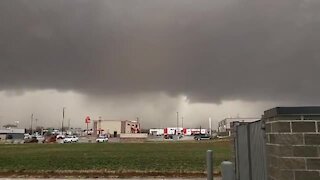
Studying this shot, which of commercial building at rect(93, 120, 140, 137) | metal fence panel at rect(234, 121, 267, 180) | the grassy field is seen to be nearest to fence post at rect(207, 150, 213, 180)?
metal fence panel at rect(234, 121, 267, 180)

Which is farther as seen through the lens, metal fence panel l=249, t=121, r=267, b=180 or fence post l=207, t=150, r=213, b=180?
fence post l=207, t=150, r=213, b=180

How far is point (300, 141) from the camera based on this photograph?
13.6ft

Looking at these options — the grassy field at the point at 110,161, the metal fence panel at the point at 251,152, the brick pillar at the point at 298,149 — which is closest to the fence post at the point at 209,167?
the metal fence panel at the point at 251,152

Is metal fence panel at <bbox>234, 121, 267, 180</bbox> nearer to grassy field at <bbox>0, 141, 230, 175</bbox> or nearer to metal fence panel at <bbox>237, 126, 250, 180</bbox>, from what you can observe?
metal fence panel at <bbox>237, 126, 250, 180</bbox>

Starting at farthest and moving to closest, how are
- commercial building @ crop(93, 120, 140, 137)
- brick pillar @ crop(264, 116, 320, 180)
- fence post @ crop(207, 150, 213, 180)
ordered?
commercial building @ crop(93, 120, 140, 137)
fence post @ crop(207, 150, 213, 180)
brick pillar @ crop(264, 116, 320, 180)

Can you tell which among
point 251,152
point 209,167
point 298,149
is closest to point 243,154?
point 251,152

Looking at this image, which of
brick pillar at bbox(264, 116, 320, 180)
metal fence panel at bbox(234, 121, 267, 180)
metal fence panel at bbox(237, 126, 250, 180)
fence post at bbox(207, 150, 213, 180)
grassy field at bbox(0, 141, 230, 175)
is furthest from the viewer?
grassy field at bbox(0, 141, 230, 175)

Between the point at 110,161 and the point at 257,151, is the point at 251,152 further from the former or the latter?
the point at 110,161

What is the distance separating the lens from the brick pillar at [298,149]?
4121 mm

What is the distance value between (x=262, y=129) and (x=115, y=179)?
11.9 m

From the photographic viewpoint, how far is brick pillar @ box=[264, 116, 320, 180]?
4121mm

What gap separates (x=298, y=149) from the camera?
4.13m

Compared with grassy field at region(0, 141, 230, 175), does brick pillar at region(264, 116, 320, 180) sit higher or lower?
higher

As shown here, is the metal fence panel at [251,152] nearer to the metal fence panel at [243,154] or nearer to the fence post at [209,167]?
the metal fence panel at [243,154]
